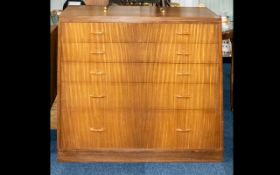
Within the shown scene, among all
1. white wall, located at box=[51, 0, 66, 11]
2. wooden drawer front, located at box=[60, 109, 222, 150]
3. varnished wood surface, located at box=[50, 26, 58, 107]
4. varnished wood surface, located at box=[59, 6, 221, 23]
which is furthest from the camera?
white wall, located at box=[51, 0, 66, 11]

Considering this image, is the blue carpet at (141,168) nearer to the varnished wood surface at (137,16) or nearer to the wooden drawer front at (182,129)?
the wooden drawer front at (182,129)

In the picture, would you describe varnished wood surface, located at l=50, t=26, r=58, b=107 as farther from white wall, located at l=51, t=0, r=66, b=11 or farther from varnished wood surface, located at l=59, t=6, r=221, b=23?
white wall, located at l=51, t=0, r=66, b=11

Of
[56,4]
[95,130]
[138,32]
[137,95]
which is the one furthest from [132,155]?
[56,4]

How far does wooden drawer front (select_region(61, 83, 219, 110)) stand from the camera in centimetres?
366

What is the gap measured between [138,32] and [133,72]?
0.27 m

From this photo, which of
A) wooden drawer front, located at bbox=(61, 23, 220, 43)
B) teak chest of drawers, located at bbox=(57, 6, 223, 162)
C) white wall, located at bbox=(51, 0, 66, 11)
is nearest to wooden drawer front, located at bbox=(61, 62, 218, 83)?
teak chest of drawers, located at bbox=(57, 6, 223, 162)

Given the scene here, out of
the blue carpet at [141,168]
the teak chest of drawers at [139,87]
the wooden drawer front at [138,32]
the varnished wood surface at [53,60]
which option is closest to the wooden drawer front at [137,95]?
the teak chest of drawers at [139,87]

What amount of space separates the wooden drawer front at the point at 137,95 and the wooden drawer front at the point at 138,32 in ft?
1.01

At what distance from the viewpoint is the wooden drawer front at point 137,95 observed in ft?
12.0
